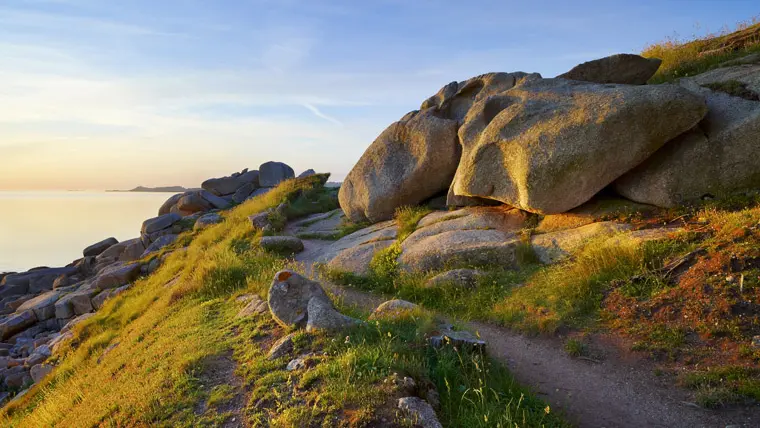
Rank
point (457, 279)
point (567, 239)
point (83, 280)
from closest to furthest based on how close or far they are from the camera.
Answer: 1. point (457, 279)
2. point (567, 239)
3. point (83, 280)

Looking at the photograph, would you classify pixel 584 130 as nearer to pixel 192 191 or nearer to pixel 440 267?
pixel 440 267

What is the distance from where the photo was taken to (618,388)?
730 centimetres

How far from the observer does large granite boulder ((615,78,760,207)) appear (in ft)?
38.3

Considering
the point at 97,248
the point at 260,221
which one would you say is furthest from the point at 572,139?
the point at 97,248

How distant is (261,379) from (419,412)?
2647 millimetres

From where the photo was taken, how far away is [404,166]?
19203 millimetres

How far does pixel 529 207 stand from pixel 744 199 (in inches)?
190

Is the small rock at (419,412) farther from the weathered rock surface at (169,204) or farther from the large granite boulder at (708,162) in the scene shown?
the weathered rock surface at (169,204)

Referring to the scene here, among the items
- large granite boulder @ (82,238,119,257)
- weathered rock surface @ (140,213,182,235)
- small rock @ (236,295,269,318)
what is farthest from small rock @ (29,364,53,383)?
large granite boulder @ (82,238,119,257)

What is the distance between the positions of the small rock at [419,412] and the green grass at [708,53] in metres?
16.6

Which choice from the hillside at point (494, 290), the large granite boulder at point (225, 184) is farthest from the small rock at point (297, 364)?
the large granite boulder at point (225, 184)

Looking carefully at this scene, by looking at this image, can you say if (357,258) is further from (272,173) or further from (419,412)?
(272,173)

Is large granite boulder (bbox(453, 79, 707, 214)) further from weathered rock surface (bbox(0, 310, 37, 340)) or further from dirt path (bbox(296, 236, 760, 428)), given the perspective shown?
weathered rock surface (bbox(0, 310, 37, 340))

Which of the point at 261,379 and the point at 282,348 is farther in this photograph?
the point at 282,348
